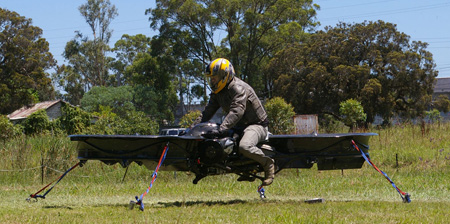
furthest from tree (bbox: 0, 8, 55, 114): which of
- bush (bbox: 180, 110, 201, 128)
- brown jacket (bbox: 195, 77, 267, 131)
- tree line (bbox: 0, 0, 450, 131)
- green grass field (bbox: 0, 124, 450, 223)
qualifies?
brown jacket (bbox: 195, 77, 267, 131)

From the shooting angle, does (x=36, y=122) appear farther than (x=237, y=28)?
No

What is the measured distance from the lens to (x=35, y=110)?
193 ft

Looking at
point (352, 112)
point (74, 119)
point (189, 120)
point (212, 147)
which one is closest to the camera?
point (212, 147)

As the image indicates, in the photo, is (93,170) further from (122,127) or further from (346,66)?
(346,66)

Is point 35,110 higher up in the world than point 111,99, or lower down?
lower down

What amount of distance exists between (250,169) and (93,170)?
8.66 metres

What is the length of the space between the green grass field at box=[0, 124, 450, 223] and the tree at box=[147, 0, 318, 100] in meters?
34.2

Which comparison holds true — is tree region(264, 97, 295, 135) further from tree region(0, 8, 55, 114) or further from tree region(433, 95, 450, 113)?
tree region(0, 8, 55, 114)

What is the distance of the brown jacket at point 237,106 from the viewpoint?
359 inches

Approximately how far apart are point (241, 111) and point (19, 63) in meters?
49.5

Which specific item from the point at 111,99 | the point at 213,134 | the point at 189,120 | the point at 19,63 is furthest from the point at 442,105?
the point at 213,134

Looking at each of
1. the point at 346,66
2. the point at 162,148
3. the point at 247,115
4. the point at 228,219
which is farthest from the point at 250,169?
the point at 346,66

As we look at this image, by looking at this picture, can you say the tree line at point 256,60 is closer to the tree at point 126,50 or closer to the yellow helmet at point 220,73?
the tree at point 126,50

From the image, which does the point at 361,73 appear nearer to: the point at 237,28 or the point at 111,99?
the point at 237,28
